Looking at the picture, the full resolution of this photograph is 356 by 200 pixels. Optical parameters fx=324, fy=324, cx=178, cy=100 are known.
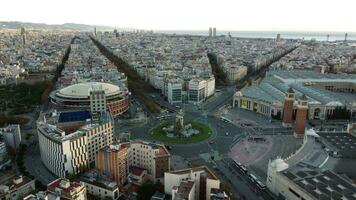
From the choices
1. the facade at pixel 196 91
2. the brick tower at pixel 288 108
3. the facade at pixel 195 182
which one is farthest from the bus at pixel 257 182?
the facade at pixel 196 91

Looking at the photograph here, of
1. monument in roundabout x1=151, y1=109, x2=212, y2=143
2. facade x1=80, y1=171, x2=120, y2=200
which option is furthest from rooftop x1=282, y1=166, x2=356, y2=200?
monument in roundabout x1=151, y1=109, x2=212, y2=143

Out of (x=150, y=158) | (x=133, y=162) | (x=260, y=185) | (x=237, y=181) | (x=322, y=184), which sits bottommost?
(x=237, y=181)

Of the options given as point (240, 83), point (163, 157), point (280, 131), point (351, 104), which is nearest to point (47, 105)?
point (163, 157)

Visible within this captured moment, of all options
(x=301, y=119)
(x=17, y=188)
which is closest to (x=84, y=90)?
(x=17, y=188)

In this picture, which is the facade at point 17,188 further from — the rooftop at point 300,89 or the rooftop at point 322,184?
the rooftop at point 300,89

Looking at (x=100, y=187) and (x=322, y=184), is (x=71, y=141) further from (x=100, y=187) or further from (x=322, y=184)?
(x=322, y=184)

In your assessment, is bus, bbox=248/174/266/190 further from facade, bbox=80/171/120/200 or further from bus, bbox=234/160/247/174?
facade, bbox=80/171/120/200
